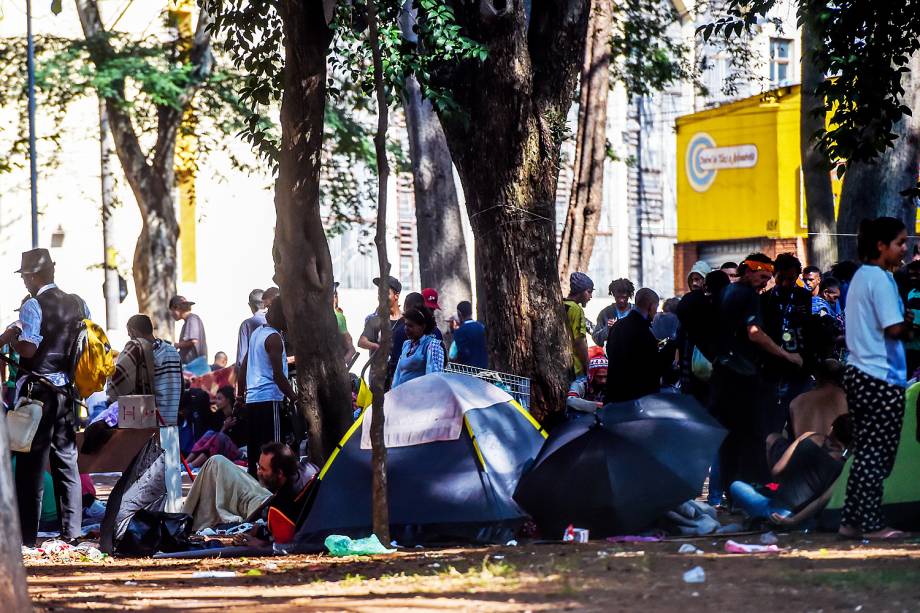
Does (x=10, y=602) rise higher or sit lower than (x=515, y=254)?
lower

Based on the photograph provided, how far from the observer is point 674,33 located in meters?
38.9

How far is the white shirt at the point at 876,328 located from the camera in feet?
26.3

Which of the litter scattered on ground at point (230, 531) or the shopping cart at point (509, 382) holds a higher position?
the shopping cart at point (509, 382)

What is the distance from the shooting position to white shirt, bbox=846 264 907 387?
8016mm

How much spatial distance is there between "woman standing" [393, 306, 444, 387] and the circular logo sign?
2429 cm

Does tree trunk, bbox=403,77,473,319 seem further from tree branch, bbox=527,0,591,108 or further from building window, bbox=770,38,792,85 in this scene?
building window, bbox=770,38,792,85

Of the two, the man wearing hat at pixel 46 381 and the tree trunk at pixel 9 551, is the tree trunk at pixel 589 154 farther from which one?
the tree trunk at pixel 9 551

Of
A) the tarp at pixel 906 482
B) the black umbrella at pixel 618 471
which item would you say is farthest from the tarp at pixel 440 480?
the tarp at pixel 906 482

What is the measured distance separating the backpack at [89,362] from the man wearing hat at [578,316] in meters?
4.34

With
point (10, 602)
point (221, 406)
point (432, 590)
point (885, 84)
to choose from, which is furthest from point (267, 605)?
point (221, 406)

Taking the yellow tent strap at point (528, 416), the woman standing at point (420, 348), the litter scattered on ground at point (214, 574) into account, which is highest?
the woman standing at point (420, 348)

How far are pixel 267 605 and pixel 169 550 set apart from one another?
290 centimetres

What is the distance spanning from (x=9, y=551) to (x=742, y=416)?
5955 millimetres

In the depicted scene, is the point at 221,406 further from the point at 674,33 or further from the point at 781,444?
the point at 674,33
